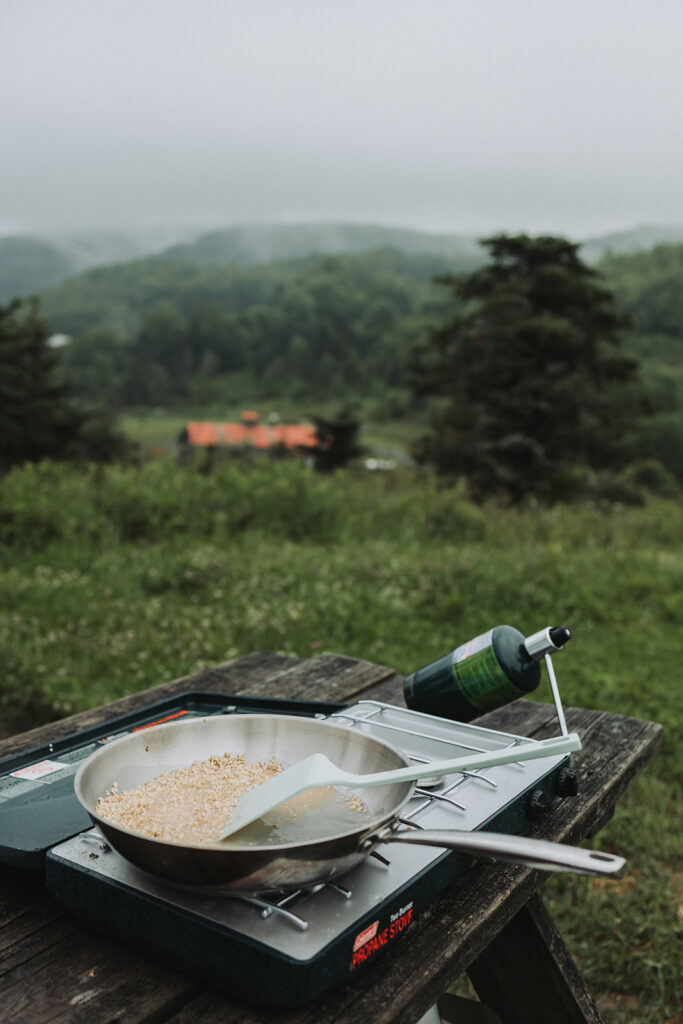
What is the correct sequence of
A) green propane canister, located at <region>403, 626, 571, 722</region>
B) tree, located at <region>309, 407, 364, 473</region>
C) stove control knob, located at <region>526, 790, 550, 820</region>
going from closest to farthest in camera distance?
stove control knob, located at <region>526, 790, 550, 820</region>
green propane canister, located at <region>403, 626, 571, 722</region>
tree, located at <region>309, 407, 364, 473</region>

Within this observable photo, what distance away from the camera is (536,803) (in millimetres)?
1234

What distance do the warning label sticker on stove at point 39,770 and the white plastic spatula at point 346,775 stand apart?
48 centimetres

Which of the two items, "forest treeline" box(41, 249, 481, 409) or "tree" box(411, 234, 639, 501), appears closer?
"tree" box(411, 234, 639, 501)

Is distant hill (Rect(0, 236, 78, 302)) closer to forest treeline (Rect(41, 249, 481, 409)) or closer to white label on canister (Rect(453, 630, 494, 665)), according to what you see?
forest treeline (Rect(41, 249, 481, 409))

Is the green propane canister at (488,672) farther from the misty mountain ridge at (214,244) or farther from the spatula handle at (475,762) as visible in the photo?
the misty mountain ridge at (214,244)

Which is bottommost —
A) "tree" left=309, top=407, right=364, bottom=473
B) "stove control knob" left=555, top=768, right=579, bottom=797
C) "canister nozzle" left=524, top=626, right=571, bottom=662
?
"tree" left=309, top=407, right=364, bottom=473

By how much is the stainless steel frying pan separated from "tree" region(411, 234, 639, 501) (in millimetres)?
14955

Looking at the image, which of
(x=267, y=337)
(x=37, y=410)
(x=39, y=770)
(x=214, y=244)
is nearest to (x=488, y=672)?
(x=39, y=770)

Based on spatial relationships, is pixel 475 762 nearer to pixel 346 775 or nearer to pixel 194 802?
pixel 346 775

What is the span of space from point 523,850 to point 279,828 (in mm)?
328

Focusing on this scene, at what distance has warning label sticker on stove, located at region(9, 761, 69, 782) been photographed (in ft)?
4.30

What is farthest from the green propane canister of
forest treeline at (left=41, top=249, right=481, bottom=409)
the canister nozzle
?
forest treeline at (left=41, top=249, right=481, bottom=409)

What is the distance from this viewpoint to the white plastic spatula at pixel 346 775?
0.94 m

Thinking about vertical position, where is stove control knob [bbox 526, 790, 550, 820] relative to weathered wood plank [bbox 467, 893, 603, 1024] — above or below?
above
